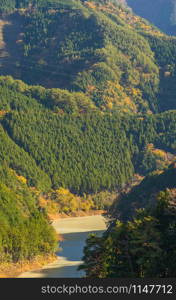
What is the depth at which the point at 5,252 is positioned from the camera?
138 m

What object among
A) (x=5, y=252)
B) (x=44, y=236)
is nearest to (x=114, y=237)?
(x=5, y=252)

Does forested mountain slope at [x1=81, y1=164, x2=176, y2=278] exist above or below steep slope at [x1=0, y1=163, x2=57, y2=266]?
above

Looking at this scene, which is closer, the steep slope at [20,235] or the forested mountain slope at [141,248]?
the forested mountain slope at [141,248]

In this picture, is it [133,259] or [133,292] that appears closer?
[133,292]

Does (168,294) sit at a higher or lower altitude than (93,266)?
higher

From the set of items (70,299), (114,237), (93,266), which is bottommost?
(93,266)

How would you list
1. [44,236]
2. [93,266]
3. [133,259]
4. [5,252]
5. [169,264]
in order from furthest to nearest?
1. [44,236]
2. [5,252]
3. [93,266]
4. [133,259]
5. [169,264]

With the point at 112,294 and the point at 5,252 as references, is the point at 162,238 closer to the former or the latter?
the point at 112,294

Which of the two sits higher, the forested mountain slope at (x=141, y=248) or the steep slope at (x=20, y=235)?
the forested mountain slope at (x=141, y=248)

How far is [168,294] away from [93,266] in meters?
41.8

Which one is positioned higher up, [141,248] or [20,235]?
[141,248]

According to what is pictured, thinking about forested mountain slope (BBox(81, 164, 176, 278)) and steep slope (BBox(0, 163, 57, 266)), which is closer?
forested mountain slope (BBox(81, 164, 176, 278))

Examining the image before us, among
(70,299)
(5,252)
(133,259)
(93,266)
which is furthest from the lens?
(5,252)

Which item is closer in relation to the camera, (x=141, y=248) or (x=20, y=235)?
(x=141, y=248)
